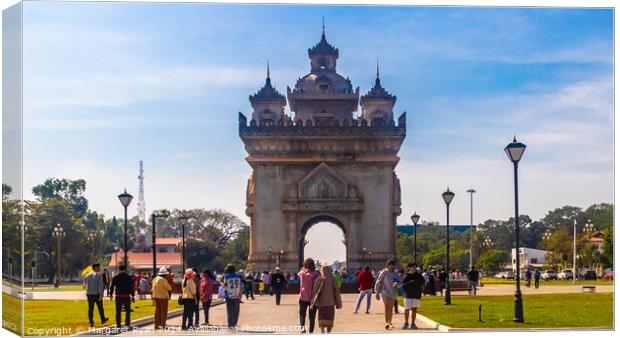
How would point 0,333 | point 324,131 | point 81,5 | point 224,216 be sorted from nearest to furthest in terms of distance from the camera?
point 0,333, point 81,5, point 324,131, point 224,216

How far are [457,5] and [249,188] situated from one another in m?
45.2

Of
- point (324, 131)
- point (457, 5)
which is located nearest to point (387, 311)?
point (457, 5)

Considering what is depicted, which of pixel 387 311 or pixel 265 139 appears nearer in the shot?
pixel 387 311

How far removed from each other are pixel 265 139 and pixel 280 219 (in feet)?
17.6

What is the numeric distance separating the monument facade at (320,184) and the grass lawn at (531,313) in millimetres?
29500

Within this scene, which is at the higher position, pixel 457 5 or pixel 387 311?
pixel 457 5

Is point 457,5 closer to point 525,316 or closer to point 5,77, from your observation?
point 525,316

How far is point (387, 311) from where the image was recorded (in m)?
27.3

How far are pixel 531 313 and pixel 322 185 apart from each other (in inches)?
1520

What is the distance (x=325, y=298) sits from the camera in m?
23.0

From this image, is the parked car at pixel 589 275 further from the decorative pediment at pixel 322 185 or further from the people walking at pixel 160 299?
the people walking at pixel 160 299

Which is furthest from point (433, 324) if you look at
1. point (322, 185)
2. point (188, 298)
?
point (322, 185)

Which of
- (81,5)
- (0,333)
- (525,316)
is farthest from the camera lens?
(525,316)

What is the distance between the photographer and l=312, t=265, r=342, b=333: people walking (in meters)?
23.0
